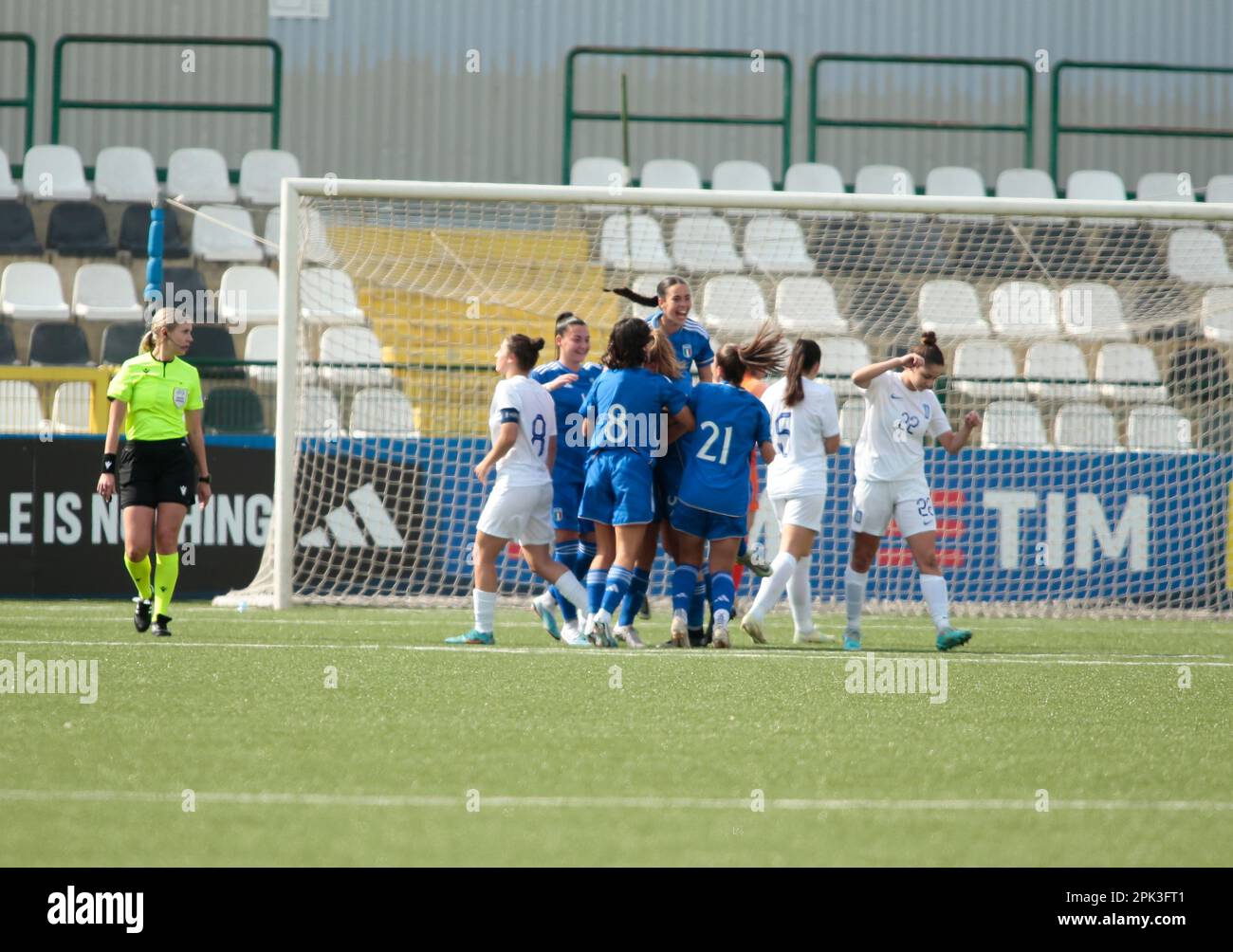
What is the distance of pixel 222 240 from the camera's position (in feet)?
50.7

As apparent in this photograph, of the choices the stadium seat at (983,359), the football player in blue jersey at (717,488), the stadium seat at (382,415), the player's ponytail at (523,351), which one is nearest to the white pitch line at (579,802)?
the football player in blue jersey at (717,488)

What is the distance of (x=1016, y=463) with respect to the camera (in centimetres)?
1202

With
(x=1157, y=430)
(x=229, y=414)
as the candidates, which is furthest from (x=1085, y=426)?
(x=229, y=414)

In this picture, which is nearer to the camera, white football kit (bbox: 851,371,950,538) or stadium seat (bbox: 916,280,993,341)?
white football kit (bbox: 851,371,950,538)

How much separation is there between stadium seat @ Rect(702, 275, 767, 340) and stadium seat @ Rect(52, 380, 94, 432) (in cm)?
525

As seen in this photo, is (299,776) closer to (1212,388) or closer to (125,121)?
(1212,388)

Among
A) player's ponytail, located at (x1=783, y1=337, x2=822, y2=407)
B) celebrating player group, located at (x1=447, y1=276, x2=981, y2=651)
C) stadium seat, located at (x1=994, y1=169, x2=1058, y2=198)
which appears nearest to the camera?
celebrating player group, located at (x1=447, y1=276, x2=981, y2=651)

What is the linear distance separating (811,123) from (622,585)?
9.14m

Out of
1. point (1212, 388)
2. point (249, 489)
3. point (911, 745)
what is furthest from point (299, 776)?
point (1212, 388)

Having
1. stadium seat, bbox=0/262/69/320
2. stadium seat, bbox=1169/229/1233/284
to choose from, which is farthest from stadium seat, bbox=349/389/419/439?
stadium seat, bbox=1169/229/1233/284

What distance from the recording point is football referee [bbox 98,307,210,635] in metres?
8.30

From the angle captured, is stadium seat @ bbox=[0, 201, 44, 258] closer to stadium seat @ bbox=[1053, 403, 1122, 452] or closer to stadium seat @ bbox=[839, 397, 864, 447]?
stadium seat @ bbox=[839, 397, 864, 447]

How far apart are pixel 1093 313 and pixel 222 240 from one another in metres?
8.33

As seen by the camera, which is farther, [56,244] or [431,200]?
[56,244]
